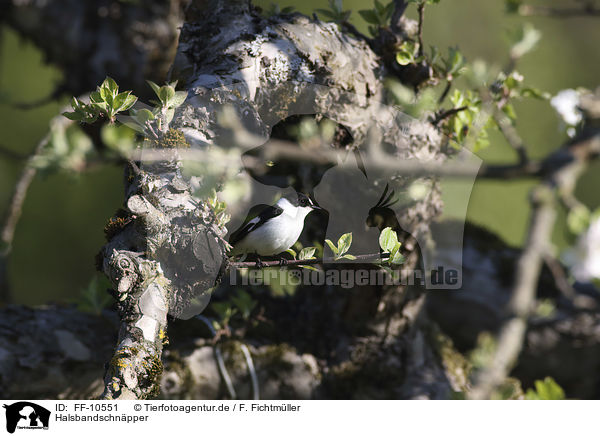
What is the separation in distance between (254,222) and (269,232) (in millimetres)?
37

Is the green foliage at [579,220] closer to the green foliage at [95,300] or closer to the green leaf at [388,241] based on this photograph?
the green leaf at [388,241]

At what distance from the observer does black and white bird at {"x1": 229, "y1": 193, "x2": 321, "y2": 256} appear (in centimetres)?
56

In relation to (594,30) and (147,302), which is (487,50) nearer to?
(594,30)

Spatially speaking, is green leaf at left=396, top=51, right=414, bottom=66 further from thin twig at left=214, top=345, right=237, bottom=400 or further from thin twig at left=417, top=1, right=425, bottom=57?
thin twig at left=214, top=345, right=237, bottom=400

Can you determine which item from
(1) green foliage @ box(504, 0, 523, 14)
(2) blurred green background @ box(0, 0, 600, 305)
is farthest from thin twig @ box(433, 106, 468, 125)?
(2) blurred green background @ box(0, 0, 600, 305)

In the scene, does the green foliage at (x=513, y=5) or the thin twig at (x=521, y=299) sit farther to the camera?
the green foliage at (x=513, y=5)

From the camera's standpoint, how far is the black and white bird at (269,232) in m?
0.56

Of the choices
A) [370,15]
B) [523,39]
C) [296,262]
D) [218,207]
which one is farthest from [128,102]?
[523,39]

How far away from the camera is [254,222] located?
0.59 meters

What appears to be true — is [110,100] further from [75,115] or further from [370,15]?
[370,15]

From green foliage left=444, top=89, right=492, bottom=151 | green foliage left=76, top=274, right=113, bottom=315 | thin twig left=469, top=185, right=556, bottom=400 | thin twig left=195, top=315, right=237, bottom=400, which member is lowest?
thin twig left=469, top=185, right=556, bottom=400

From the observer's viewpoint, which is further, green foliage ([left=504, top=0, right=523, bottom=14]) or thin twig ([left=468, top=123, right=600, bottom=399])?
green foliage ([left=504, top=0, right=523, bottom=14])

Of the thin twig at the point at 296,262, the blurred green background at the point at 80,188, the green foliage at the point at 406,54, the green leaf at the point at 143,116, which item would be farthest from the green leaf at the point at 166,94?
the blurred green background at the point at 80,188
